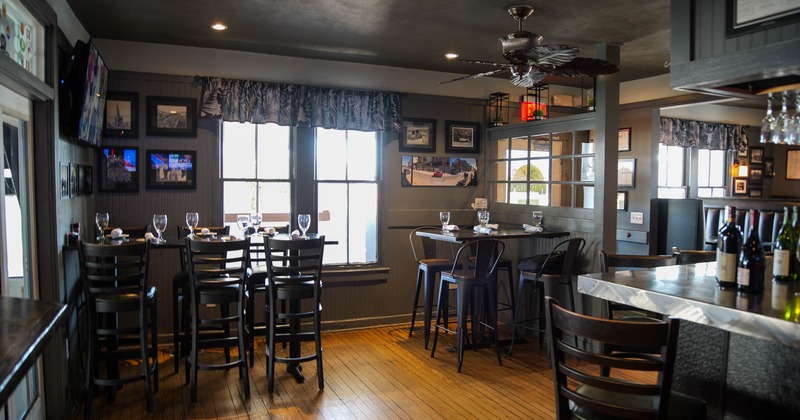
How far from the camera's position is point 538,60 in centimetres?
341

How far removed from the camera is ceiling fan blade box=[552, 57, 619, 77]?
342 cm

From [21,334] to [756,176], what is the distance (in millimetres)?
9588

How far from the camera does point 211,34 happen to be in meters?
4.45

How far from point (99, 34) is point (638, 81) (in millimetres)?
5401

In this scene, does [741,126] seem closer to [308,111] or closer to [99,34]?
[308,111]

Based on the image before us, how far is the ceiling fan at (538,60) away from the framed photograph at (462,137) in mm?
1964

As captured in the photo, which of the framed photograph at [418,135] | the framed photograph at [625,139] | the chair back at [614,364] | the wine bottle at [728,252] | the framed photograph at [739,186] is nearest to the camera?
the chair back at [614,364]

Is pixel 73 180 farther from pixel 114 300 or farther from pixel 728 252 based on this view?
pixel 728 252

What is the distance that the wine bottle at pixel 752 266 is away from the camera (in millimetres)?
2025

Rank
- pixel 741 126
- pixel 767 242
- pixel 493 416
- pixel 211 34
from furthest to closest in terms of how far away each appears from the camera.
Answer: pixel 741 126 → pixel 767 242 → pixel 211 34 → pixel 493 416

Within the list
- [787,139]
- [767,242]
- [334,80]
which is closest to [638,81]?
[767,242]

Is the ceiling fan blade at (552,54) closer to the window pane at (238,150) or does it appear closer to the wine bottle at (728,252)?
the wine bottle at (728,252)

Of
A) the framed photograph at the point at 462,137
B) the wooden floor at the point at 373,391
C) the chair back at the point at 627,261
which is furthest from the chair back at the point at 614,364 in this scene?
the framed photograph at the point at 462,137

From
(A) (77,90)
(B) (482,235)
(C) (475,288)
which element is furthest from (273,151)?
(C) (475,288)
